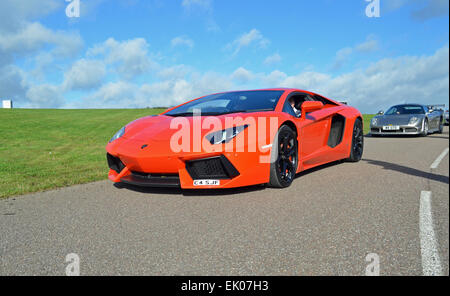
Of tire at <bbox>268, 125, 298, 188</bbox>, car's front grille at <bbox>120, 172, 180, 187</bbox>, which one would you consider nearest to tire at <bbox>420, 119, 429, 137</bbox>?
tire at <bbox>268, 125, 298, 188</bbox>

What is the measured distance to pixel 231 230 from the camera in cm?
290

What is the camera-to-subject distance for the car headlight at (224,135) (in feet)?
12.5

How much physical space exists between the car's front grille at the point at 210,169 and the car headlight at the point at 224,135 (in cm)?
20

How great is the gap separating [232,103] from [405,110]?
11.1m

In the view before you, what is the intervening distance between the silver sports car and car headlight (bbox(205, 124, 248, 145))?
35.1 feet

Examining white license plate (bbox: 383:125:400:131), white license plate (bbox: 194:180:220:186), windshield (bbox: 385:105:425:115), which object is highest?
windshield (bbox: 385:105:425:115)

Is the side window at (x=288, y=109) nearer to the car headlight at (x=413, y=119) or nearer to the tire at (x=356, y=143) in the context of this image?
the tire at (x=356, y=143)

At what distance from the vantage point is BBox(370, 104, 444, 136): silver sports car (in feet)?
42.0

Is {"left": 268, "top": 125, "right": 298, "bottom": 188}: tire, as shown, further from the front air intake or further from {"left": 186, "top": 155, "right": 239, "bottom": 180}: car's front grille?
the front air intake

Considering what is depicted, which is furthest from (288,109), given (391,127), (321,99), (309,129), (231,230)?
(391,127)

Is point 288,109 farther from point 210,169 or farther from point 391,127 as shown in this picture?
point 391,127

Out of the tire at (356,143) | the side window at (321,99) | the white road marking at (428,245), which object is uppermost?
the side window at (321,99)

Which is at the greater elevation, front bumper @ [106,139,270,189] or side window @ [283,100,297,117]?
side window @ [283,100,297,117]

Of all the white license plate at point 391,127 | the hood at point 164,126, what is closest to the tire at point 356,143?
the hood at point 164,126
